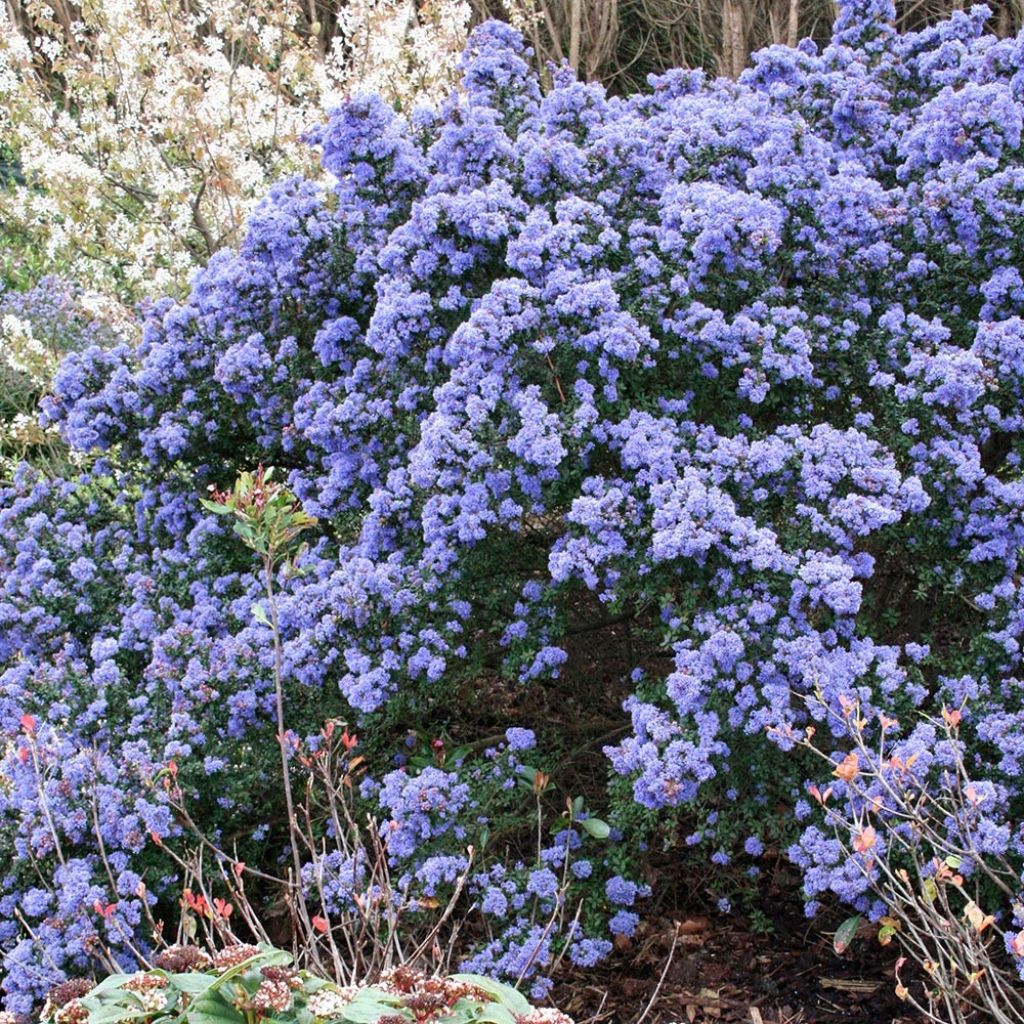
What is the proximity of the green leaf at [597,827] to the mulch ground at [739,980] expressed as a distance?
332 mm

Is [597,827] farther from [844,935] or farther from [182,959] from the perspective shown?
[182,959]

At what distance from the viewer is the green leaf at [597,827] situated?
144 inches

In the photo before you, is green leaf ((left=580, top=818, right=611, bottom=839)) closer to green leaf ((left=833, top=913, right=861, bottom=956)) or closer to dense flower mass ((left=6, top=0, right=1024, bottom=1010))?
dense flower mass ((left=6, top=0, right=1024, bottom=1010))

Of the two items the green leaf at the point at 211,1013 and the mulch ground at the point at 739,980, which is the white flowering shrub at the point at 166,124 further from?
the green leaf at the point at 211,1013

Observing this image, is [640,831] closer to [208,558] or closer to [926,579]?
[926,579]

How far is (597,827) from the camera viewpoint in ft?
12.0

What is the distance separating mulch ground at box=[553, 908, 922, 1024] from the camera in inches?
143

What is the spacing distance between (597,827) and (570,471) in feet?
3.19

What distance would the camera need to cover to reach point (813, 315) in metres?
4.18

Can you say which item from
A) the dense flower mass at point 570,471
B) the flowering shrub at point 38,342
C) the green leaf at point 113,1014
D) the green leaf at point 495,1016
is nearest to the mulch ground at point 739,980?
the dense flower mass at point 570,471

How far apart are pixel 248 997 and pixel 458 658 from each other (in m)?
1.72

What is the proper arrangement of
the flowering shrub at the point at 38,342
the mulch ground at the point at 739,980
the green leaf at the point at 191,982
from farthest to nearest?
the flowering shrub at the point at 38,342, the mulch ground at the point at 739,980, the green leaf at the point at 191,982

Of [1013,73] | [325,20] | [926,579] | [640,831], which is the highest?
[325,20]

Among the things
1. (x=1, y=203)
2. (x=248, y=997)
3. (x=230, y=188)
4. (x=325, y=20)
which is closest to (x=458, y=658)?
(x=248, y=997)
